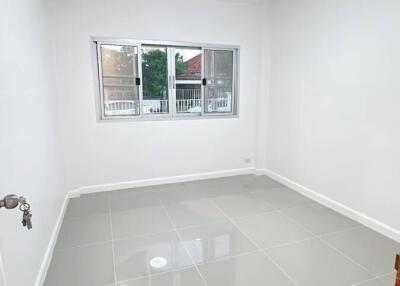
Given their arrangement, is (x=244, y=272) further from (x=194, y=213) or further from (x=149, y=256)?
A: (x=194, y=213)

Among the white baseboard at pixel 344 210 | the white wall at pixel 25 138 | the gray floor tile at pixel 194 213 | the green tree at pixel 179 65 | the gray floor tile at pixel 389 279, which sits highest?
the green tree at pixel 179 65

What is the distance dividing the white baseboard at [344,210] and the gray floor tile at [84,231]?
248 centimetres

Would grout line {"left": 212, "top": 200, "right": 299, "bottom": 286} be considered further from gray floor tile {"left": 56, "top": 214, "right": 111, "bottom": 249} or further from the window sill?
the window sill

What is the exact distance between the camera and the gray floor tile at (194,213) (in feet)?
9.42

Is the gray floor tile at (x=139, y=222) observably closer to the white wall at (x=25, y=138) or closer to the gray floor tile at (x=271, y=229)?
the white wall at (x=25, y=138)

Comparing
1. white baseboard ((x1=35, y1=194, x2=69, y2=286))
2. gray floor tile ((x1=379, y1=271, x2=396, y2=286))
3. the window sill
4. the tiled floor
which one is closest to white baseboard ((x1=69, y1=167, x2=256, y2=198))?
the tiled floor

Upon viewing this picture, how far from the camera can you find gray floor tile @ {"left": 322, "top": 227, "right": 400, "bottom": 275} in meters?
2.12

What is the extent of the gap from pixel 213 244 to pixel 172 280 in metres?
0.57

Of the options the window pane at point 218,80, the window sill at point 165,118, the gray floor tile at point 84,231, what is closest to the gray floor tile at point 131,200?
the gray floor tile at point 84,231

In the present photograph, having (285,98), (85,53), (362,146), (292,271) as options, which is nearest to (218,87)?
(285,98)

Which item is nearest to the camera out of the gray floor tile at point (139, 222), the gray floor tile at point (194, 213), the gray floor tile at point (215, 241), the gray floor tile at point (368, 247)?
the gray floor tile at point (368, 247)

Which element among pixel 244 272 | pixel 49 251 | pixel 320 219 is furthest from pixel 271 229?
pixel 49 251

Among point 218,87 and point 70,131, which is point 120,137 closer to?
point 70,131

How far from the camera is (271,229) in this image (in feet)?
8.86
